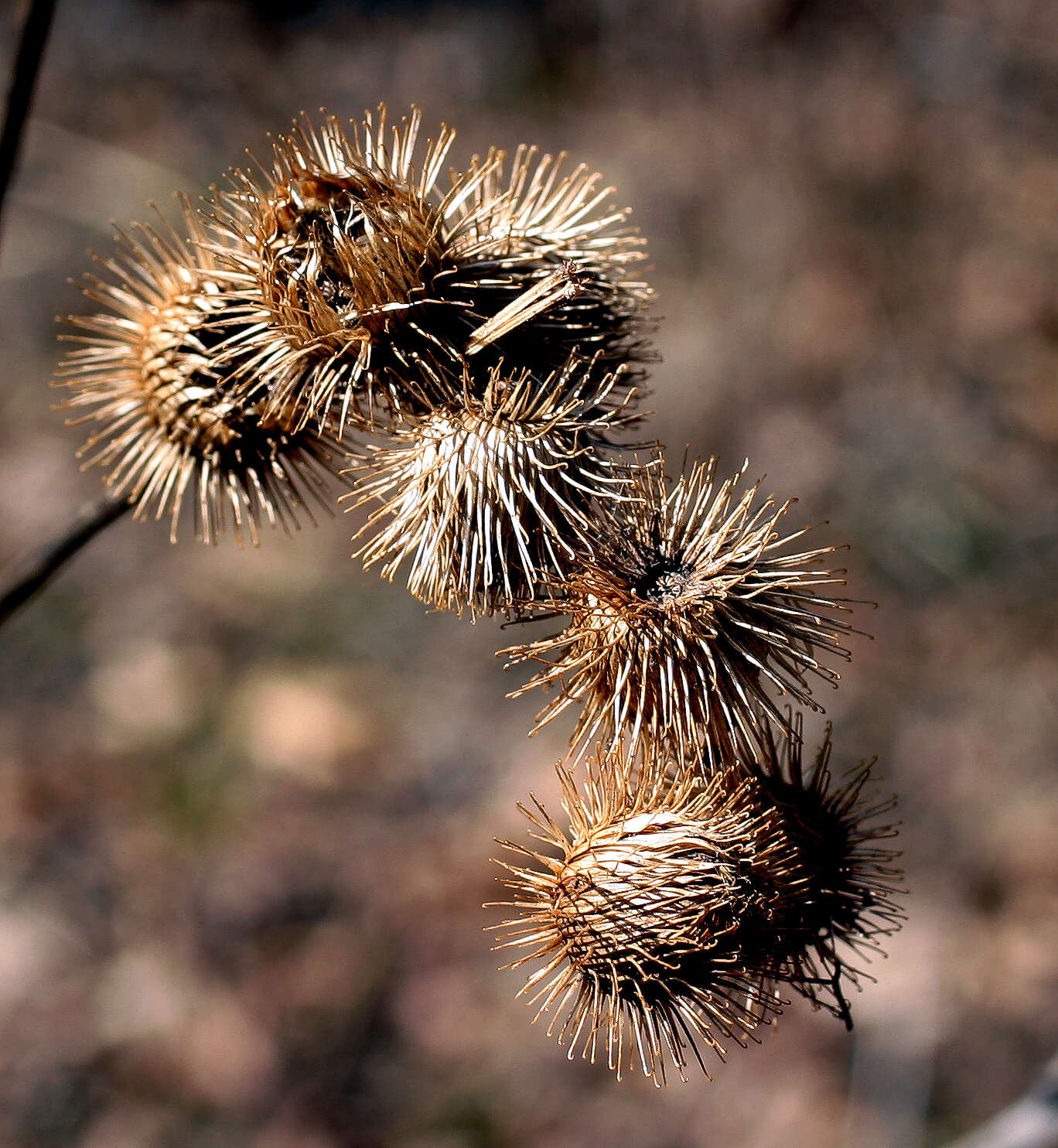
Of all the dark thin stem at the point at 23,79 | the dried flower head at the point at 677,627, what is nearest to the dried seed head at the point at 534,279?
the dried flower head at the point at 677,627

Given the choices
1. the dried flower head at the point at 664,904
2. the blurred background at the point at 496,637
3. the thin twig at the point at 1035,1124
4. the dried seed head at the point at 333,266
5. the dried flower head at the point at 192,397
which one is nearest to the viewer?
the dried flower head at the point at 664,904

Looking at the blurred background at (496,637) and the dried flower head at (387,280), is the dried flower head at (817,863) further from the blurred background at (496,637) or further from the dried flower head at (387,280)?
the blurred background at (496,637)

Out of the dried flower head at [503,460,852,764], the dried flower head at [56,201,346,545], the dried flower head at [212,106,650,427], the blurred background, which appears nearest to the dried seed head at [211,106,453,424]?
the dried flower head at [212,106,650,427]

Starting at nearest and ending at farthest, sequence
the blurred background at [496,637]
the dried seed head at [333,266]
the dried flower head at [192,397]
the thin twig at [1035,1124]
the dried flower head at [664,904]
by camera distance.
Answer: the dried flower head at [664,904] < the dried seed head at [333,266] < the dried flower head at [192,397] < the thin twig at [1035,1124] < the blurred background at [496,637]

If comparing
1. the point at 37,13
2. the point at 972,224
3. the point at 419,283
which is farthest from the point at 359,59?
the point at 419,283

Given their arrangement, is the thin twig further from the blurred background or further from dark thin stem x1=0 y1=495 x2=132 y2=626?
dark thin stem x1=0 y1=495 x2=132 y2=626

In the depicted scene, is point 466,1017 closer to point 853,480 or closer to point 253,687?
point 253,687
